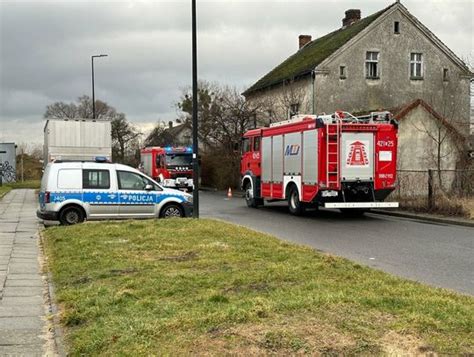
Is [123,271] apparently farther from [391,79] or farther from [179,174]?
[391,79]

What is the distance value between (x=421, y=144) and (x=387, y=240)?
48.8 ft

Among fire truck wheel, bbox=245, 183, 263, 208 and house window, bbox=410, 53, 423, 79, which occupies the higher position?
house window, bbox=410, 53, 423, 79

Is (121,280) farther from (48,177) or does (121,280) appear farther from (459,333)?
(48,177)

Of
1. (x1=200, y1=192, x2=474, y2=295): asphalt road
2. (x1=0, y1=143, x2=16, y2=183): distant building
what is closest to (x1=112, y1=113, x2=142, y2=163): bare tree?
(x1=0, y1=143, x2=16, y2=183): distant building

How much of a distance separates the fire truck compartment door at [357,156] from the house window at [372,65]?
22405 mm

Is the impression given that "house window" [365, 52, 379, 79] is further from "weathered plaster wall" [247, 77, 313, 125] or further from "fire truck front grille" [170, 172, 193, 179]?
"fire truck front grille" [170, 172, 193, 179]

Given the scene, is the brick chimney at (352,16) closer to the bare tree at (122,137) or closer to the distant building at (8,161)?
the distant building at (8,161)

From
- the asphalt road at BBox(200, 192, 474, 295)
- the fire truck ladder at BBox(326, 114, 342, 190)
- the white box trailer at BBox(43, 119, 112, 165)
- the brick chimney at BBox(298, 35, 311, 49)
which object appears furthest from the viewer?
the brick chimney at BBox(298, 35, 311, 49)

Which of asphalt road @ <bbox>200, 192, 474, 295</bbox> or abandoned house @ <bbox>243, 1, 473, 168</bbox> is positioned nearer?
asphalt road @ <bbox>200, 192, 474, 295</bbox>

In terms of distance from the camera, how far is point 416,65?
41219 mm

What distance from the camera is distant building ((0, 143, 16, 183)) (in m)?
59.0

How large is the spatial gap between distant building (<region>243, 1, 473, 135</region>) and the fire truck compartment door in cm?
1948

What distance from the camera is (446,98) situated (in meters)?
40.9

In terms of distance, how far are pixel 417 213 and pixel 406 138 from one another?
7.71 m
